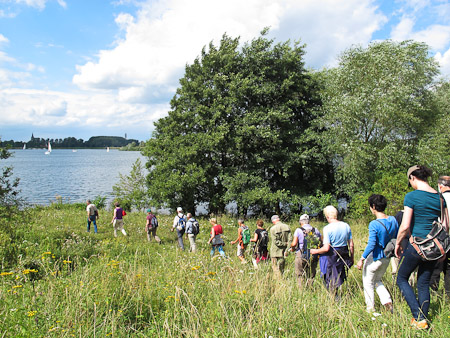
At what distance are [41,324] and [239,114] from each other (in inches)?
731

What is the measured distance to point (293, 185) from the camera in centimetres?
2195

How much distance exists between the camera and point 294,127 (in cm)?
2109

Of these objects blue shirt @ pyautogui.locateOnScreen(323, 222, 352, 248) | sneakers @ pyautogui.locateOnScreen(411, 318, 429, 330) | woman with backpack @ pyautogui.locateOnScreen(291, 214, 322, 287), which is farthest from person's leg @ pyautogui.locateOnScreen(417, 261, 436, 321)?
woman with backpack @ pyautogui.locateOnScreen(291, 214, 322, 287)

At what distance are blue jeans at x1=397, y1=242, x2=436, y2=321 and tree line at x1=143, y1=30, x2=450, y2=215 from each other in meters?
15.0

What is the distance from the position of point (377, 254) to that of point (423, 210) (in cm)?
87

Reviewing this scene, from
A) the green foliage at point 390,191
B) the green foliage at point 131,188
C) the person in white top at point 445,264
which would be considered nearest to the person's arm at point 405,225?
the person in white top at point 445,264

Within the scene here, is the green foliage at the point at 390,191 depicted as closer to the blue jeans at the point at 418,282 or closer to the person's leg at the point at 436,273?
the person's leg at the point at 436,273

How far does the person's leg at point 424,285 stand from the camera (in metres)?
3.69

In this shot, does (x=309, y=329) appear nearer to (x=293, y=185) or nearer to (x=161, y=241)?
(x=161, y=241)

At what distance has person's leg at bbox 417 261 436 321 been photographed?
3.69 m

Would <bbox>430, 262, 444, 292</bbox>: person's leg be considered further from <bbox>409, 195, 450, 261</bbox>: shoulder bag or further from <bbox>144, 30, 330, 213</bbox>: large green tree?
<bbox>144, 30, 330, 213</bbox>: large green tree

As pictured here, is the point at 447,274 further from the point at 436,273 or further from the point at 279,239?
the point at 279,239

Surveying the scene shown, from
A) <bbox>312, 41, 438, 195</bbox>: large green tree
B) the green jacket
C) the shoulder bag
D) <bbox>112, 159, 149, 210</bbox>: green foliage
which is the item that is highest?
<bbox>312, 41, 438, 195</bbox>: large green tree

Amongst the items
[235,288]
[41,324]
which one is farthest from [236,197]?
[41,324]
